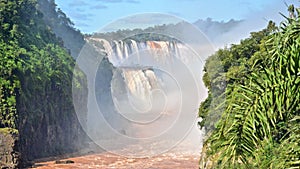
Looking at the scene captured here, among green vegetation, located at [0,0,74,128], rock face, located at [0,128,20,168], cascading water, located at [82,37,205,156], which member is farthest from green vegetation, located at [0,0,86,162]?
cascading water, located at [82,37,205,156]

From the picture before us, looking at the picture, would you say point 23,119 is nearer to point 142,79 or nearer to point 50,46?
point 50,46

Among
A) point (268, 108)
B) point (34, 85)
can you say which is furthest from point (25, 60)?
point (268, 108)

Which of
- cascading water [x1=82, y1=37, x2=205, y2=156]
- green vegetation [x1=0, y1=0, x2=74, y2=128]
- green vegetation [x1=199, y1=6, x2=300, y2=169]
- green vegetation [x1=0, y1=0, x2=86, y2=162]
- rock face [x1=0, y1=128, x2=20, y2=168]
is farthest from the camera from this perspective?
cascading water [x1=82, y1=37, x2=205, y2=156]

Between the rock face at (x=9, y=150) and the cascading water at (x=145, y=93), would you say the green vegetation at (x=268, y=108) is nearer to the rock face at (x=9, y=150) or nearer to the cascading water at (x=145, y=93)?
the rock face at (x=9, y=150)

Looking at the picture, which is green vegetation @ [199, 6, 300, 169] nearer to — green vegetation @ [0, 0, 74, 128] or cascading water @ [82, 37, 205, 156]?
green vegetation @ [0, 0, 74, 128]

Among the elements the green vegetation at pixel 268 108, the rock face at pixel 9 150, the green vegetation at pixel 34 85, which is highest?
the green vegetation at pixel 34 85

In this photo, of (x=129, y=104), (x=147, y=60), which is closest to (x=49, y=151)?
(x=129, y=104)

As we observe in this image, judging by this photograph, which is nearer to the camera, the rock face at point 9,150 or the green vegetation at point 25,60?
the rock face at point 9,150

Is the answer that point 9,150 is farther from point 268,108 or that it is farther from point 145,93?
point 145,93

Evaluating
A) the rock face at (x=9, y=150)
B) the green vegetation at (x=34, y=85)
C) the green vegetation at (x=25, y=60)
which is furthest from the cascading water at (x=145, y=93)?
the rock face at (x=9, y=150)
